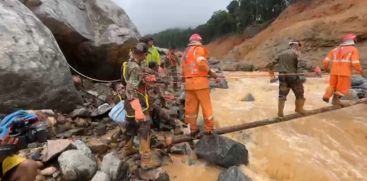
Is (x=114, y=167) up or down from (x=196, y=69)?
down

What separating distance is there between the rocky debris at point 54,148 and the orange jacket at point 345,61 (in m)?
5.67

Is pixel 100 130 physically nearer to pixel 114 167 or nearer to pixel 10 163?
pixel 114 167

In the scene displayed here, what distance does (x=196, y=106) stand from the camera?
6.30 meters

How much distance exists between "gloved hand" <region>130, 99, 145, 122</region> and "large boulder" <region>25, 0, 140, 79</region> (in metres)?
3.77

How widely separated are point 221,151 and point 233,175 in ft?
1.56

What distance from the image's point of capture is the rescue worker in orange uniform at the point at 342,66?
8.45 metres

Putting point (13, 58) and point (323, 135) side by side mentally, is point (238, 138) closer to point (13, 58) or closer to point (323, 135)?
point (323, 135)

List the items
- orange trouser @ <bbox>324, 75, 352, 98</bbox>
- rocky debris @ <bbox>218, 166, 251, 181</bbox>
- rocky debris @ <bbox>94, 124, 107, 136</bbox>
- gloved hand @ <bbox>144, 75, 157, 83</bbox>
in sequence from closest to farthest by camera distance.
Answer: rocky debris @ <bbox>218, 166, 251, 181</bbox> < gloved hand @ <bbox>144, 75, 157, 83</bbox> < rocky debris @ <bbox>94, 124, 107, 136</bbox> < orange trouser @ <bbox>324, 75, 352, 98</bbox>

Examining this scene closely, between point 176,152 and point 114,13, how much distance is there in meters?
5.24

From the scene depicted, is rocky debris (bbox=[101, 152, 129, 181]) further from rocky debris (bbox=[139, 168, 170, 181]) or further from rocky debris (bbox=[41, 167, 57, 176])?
rocky debris (bbox=[41, 167, 57, 176])

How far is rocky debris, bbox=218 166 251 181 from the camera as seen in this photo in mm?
5523

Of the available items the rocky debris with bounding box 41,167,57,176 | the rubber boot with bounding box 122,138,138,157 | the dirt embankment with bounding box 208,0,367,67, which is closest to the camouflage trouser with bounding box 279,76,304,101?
the rubber boot with bounding box 122,138,138,157

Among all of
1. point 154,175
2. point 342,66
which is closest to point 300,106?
point 342,66

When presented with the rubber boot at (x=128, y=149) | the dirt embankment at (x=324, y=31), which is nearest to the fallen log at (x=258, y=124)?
the rubber boot at (x=128, y=149)
